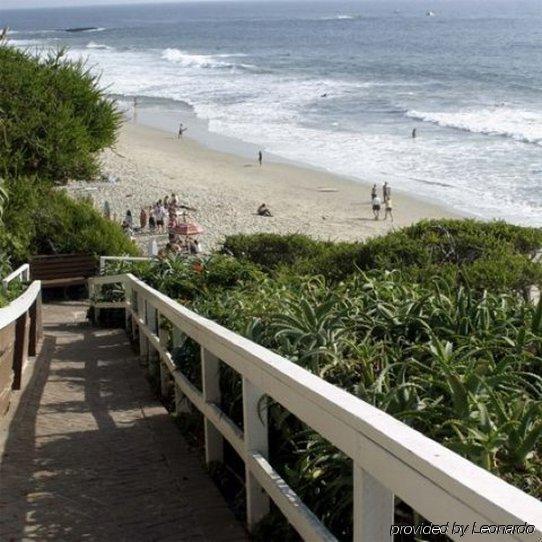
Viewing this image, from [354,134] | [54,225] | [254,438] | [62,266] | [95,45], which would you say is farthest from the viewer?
[95,45]

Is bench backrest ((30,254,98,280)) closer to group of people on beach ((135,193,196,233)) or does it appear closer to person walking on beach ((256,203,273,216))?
group of people on beach ((135,193,196,233))

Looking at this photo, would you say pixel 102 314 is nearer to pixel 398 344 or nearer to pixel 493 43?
pixel 398 344

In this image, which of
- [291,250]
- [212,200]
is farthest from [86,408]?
[212,200]

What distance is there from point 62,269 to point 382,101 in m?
43.6

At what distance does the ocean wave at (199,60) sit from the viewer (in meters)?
88.9

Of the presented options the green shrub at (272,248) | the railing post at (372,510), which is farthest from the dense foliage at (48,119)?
the railing post at (372,510)

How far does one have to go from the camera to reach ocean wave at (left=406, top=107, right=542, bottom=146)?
46.4 metres

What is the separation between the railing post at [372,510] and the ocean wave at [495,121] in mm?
43191

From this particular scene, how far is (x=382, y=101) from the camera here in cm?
6009

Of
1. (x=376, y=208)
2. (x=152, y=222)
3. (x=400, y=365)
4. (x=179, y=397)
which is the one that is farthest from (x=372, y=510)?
(x=376, y=208)

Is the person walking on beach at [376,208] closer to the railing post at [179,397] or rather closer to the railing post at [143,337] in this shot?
the railing post at [143,337]

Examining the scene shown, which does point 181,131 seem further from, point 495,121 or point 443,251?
point 443,251

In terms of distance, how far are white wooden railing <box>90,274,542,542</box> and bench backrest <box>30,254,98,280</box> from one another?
1497cm

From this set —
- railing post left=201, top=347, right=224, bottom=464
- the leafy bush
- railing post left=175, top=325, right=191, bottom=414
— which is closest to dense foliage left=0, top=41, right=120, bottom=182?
the leafy bush
